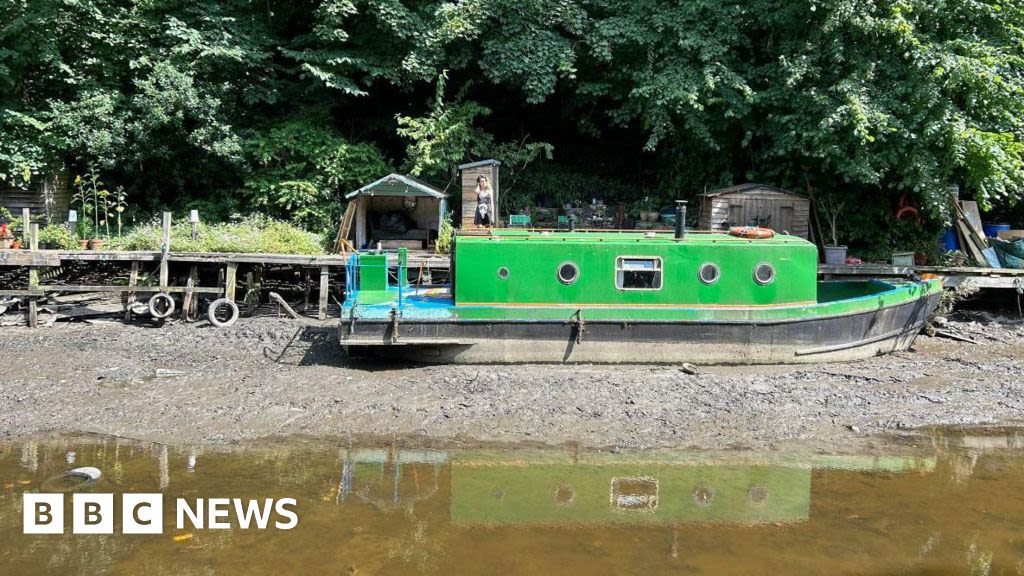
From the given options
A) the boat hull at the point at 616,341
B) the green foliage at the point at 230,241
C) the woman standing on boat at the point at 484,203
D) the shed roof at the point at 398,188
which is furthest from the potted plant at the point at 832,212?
the green foliage at the point at 230,241

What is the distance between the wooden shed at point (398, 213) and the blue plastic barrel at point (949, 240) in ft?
35.6

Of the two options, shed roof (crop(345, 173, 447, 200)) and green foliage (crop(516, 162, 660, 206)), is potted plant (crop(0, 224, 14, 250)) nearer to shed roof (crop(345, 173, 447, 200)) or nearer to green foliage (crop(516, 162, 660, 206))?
shed roof (crop(345, 173, 447, 200))

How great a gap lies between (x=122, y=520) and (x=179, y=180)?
14217 mm

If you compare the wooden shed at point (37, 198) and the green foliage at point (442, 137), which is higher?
the green foliage at point (442, 137)

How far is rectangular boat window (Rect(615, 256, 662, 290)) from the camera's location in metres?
11.7

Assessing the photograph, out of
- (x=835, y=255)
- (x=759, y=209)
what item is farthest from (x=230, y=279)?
(x=835, y=255)

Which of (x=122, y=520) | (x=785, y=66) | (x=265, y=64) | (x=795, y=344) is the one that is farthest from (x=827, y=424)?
(x=265, y=64)

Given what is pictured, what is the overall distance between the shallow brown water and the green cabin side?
3.46 meters

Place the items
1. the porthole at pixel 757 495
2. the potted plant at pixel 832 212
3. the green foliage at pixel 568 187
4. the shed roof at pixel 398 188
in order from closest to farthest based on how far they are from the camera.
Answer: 1. the porthole at pixel 757 495
2. the shed roof at pixel 398 188
3. the potted plant at pixel 832 212
4. the green foliage at pixel 568 187

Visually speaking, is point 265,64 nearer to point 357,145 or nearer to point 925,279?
point 357,145

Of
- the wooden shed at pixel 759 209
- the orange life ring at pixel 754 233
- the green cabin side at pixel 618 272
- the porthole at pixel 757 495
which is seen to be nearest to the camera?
the porthole at pixel 757 495

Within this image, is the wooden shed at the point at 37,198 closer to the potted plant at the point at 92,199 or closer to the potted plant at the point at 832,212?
the potted plant at the point at 92,199

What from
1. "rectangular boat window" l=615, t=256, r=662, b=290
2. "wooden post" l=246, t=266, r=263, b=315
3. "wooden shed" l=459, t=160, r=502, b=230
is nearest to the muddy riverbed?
"rectangular boat window" l=615, t=256, r=662, b=290

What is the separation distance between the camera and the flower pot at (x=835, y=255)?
15.3 meters
